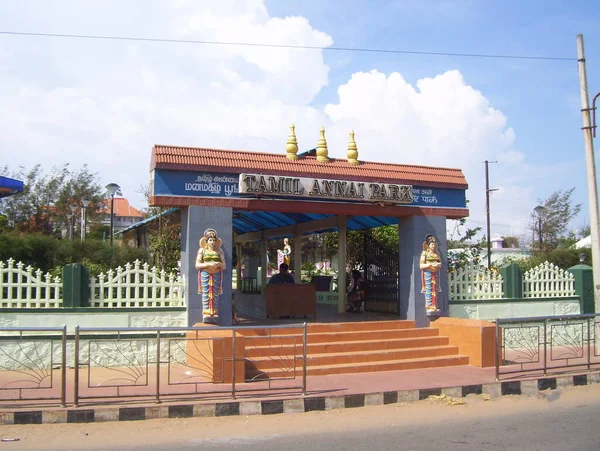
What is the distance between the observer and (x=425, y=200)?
42.5 feet

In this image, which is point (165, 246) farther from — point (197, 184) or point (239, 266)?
point (197, 184)

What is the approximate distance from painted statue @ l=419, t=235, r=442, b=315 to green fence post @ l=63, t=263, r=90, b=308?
6.78 meters

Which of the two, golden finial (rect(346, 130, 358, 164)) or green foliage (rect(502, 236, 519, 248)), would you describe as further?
green foliage (rect(502, 236, 519, 248))

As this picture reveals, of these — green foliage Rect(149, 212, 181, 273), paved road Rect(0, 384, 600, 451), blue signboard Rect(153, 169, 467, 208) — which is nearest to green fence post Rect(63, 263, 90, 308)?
blue signboard Rect(153, 169, 467, 208)

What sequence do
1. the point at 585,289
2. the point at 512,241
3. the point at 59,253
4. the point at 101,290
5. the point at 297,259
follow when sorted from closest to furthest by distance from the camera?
1. the point at 101,290
2. the point at 585,289
3. the point at 297,259
4. the point at 59,253
5. the point at 512,241

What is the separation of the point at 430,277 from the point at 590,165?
3912 millimetres

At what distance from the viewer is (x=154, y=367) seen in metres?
9.30

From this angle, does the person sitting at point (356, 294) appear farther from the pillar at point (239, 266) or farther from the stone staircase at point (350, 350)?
the pillar at point (239, 266)

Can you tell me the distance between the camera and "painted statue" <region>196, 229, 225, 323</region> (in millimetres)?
10539

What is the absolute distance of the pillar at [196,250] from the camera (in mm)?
10680

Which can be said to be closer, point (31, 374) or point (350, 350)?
point (31, 374)

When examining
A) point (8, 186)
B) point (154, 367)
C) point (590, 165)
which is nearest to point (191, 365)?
point (154, 367)

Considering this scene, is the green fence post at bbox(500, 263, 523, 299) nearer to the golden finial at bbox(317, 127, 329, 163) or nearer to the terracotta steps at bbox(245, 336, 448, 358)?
the terracotta steps at bbox(245, 336, 448, 358)

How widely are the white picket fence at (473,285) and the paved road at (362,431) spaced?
192 inches
